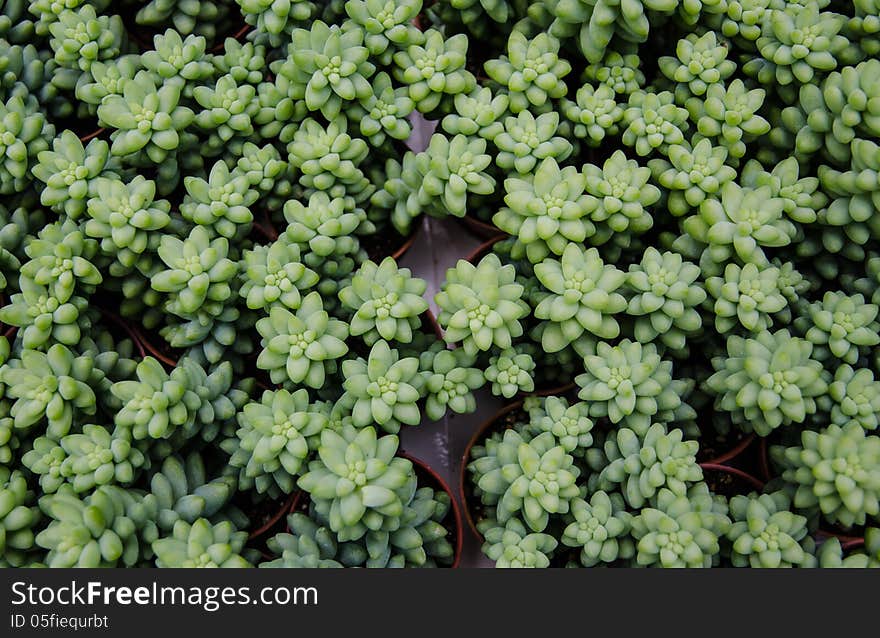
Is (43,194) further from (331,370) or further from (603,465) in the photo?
(603,465)

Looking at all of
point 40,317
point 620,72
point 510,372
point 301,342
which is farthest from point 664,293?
point 40,317

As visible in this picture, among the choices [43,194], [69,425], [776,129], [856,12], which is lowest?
[69,425]

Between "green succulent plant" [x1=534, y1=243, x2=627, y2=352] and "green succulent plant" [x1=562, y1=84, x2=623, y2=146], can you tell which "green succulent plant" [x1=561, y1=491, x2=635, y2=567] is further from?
"green succulent plant" [x1=562, y1=84, x2=623, y2=146]

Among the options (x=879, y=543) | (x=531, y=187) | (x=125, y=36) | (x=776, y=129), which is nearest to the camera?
(x=879, y=543)

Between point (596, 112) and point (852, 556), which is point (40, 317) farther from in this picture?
point (852, 556)

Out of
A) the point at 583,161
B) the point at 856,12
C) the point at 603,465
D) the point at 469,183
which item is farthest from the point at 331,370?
the point at 856,12

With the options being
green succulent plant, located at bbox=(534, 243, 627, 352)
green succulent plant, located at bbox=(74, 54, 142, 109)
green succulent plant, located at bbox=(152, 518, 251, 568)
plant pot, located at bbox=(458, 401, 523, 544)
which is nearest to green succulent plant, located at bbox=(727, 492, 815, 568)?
green succulent plant, located at bbox=(534, 243, 627, 352)
